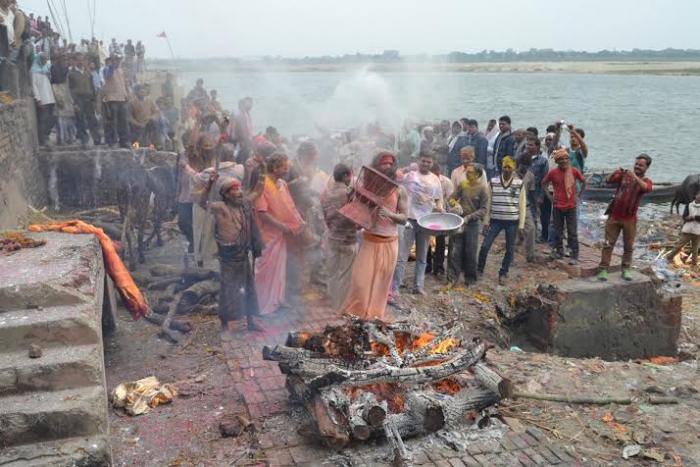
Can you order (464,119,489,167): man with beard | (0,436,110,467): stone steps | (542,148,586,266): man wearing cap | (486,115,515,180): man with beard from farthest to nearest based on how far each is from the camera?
(464,119,489,167): man with beard → (486,115,515,180): man with beard → (542,148,586,266): man wearing cap → (0,436,110,467): stone steps

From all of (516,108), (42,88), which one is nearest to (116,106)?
(42,88)

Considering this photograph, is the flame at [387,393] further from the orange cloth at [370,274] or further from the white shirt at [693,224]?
the white shirt at [693,224]

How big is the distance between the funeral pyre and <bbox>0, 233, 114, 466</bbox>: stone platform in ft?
4.56

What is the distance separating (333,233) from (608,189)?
40.9ft

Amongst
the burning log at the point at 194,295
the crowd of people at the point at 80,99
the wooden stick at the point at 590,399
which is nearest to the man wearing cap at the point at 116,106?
the crowd of people at the point at 80,99

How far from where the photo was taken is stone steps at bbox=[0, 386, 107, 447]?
A: 14.1 feet

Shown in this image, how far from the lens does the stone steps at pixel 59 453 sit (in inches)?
166

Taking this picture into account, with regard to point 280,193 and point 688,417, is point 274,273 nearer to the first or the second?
point 280,193

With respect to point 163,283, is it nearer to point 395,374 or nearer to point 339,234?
point 339,234

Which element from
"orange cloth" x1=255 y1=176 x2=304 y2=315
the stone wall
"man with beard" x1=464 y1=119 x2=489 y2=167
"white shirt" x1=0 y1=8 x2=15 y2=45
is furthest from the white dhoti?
"man with beard" x1=464 y1=119 x2=489 y2=167

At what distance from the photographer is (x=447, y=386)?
529cm

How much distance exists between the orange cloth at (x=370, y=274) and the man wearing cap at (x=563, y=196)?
3.93 meters

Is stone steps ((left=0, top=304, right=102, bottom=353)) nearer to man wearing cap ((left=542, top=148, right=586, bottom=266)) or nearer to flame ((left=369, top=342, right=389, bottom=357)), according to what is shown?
flame ((left=369, top=342, right=389, bottom=357))

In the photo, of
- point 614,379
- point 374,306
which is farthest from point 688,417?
point 374,306
